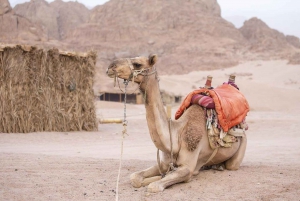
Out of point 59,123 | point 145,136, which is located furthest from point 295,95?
point 59,123

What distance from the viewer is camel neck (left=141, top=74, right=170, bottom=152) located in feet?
15.4

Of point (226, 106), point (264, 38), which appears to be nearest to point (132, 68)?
point (226, 106)

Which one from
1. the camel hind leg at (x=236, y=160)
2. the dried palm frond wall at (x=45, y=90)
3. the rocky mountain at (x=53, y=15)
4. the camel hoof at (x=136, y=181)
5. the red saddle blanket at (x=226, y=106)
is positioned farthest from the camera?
the rocky mountain at (x=53, y=15)

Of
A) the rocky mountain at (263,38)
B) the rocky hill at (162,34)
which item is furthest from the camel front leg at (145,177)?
the rocky mountain at (263,38)

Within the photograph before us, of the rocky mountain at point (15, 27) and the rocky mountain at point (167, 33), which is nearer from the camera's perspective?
the rocky mountain at point (167, 33)

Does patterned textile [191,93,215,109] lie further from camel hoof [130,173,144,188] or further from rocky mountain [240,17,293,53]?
rocky mountain [240,17,293,53]

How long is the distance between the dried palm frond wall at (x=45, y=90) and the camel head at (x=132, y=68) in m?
8.69

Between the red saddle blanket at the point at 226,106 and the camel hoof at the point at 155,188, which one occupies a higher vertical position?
the red saddle blanket at the point at 226,106

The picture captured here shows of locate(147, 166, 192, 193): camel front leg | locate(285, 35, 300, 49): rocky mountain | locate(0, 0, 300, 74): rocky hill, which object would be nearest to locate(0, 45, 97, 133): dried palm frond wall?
locate(147, 166, 192, 193): camel front leg

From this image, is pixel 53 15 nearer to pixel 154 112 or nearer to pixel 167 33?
pixel 167 33

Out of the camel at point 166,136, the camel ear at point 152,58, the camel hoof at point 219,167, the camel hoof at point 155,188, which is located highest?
the camel ear at point 152,58

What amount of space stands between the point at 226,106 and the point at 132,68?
1708 millimetres

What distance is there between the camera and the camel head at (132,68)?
14.8ft

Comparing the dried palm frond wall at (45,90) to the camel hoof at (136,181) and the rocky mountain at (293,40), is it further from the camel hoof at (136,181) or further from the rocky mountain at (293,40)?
the rocky mountain at (293,40)
